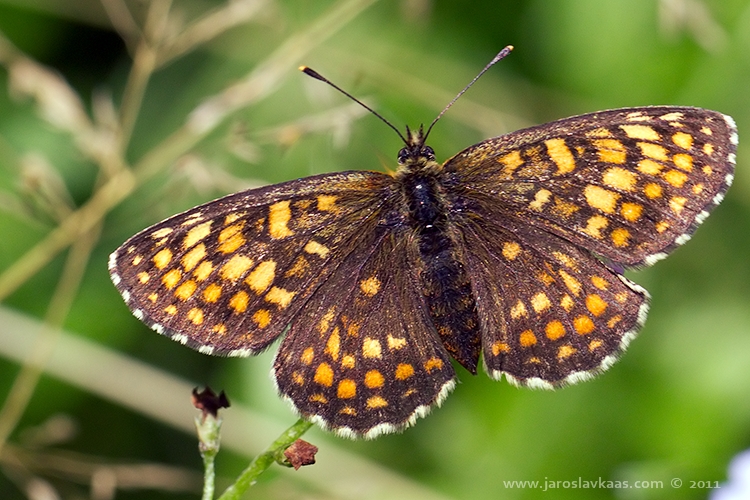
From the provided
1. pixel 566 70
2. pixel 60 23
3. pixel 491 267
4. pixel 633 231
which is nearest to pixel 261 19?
pixel 60 23

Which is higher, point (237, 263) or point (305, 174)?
point (305, 174)

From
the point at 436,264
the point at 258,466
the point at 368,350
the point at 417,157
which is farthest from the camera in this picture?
the point at 417,157

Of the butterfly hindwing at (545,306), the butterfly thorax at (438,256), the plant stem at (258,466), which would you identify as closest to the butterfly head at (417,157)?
the butterfly thorax at (438,256)

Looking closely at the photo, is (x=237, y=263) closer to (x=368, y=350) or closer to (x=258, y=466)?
(x=368, y=350)

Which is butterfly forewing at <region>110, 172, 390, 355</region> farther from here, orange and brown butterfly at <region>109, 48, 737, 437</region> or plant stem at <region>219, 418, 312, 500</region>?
plant stem at <region>219, 418, 312, 500</region>

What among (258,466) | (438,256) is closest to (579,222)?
(438,256)

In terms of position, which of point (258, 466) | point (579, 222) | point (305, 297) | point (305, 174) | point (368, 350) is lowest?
point (258, 466)

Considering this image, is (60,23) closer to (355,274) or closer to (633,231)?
(355,274)
